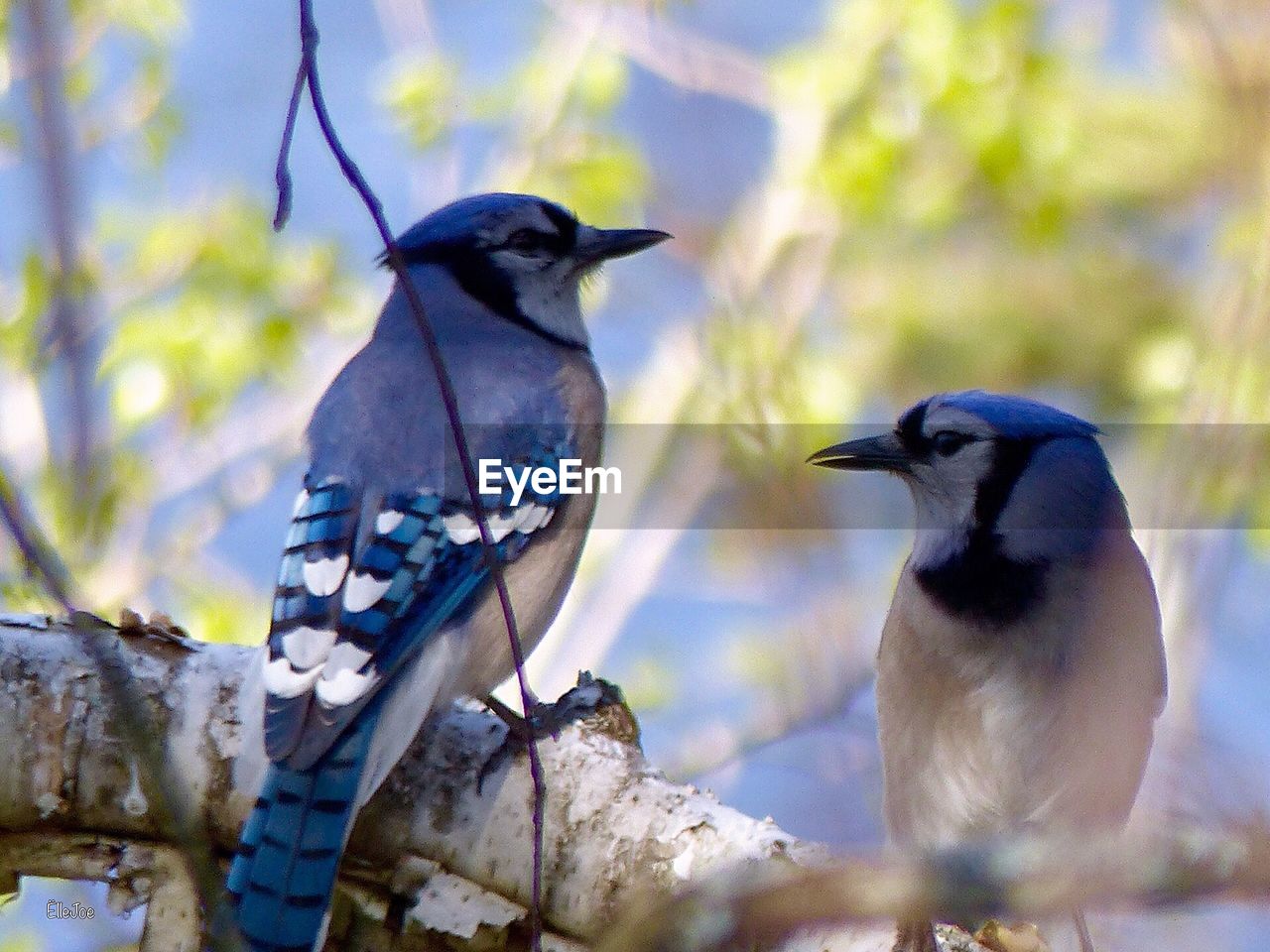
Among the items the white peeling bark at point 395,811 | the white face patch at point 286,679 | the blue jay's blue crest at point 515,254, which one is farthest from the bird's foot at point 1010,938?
the blue jay's blue crest at point 515,254

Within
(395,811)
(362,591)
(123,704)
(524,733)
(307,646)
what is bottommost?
(123,704)

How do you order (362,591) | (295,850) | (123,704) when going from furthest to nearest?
(362,591)
(295,850)
(123,704)

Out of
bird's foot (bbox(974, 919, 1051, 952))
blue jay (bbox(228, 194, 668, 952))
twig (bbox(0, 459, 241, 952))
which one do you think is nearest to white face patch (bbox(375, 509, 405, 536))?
blue jay (bbox(228, 194, 668, 952))

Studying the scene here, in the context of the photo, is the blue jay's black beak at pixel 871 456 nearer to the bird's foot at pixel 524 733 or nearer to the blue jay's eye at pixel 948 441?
the blue jay's eye at pixel 948 441

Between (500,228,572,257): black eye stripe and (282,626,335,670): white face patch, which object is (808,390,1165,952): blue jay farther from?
(282,626,335,670): white face patch

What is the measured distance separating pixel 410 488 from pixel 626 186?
291 cm

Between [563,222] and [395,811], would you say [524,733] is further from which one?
[563,222]

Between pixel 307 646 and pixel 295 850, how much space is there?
37 centimetres

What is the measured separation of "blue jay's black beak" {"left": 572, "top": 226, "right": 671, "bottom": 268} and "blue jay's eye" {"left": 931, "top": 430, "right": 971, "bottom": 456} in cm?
85

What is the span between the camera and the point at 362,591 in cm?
260

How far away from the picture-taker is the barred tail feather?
7.00 feet

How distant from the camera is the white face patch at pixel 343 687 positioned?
7.76 ft

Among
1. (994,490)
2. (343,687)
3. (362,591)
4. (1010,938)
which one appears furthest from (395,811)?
(994,490)

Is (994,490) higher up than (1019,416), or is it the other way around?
(1019,416)
